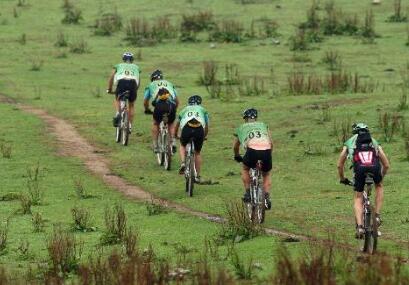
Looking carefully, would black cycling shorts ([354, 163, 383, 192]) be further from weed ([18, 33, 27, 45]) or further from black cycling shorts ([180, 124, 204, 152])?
weed ([18, 33, 27, 45])

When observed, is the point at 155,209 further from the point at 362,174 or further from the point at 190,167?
the point at 362,174

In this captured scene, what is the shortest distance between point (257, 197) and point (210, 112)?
13521mm

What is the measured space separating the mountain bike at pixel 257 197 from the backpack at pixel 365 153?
8.99ft

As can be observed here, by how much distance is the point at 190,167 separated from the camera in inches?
913

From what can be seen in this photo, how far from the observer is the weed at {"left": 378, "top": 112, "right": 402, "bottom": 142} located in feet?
91.0

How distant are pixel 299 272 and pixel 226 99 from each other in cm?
2204

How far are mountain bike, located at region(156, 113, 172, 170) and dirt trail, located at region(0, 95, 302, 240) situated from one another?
1.20m

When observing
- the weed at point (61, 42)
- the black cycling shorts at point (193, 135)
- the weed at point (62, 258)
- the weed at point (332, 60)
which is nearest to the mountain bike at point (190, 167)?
the black cycling shorts at point (193, 135)

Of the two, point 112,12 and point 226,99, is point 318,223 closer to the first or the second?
point 226,99

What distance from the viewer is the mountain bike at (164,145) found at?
26344 millimetres

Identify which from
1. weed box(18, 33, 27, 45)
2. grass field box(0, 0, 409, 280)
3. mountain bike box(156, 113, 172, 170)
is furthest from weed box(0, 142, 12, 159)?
weed box(18, 33, 27, 45)

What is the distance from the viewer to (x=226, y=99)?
35.0 metres

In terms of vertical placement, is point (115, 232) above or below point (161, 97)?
below

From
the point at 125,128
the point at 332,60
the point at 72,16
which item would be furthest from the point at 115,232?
the point at 72,16
